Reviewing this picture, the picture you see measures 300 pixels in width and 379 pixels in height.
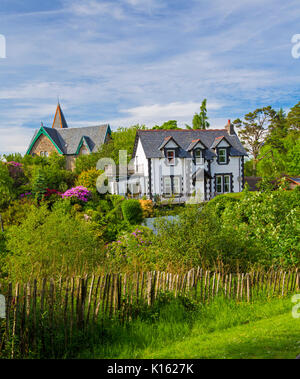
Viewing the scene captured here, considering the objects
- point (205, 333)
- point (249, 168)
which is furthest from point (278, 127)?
point (205, 333)

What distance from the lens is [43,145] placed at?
50.3 meters

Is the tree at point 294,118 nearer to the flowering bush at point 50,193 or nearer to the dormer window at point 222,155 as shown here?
the dormer window at point 222,155

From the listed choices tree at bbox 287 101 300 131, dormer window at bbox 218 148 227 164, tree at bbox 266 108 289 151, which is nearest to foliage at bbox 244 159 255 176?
tree at bbox 266 108 289 151

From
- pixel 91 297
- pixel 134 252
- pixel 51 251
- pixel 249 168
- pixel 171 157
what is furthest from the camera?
pixel 249 168

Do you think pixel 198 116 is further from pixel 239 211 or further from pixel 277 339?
pixel 277 339

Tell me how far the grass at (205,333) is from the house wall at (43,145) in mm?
44143

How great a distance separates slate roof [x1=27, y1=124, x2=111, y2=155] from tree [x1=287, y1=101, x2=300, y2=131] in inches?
1010

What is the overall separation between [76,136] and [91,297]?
4492 centimetres

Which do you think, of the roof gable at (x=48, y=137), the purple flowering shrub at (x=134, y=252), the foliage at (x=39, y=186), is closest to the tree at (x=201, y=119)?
the roof gable at (x=48, y=137)

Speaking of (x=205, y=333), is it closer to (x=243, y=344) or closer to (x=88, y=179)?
(x=243, y=344)

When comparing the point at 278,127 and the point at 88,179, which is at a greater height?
the point at 278,127

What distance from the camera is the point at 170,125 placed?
155 ft

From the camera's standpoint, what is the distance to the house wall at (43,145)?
163 ft

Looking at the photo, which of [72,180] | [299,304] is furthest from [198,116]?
[299,304]
